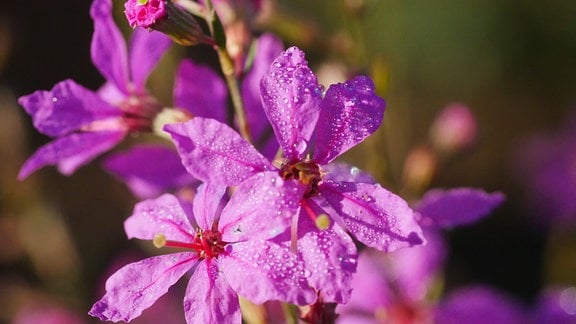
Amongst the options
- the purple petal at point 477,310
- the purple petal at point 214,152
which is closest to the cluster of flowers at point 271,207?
the purple petal at point 214,152

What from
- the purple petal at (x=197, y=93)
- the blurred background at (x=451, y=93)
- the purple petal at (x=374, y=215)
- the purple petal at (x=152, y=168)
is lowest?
the purple petal at (x=374, y=215)

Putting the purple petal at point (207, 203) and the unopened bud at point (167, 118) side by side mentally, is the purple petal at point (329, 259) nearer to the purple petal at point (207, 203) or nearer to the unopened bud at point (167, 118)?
the purple petal at point (207, 203)

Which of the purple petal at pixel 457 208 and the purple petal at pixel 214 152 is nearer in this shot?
the purple petal at pixel 214 152

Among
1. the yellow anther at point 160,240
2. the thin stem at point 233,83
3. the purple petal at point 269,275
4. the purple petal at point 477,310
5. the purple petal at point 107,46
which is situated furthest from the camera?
the purple petal at point 477,310

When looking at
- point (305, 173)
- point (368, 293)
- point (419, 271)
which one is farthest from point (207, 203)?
point (419, 271)

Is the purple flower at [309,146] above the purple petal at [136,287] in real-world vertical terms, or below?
above

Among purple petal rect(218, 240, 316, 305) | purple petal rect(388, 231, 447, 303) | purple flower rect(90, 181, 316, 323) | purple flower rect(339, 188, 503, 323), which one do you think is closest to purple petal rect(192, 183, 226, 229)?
purple flower rect(90, 181, 316, 323)

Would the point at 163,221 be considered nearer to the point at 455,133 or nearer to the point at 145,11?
the point at 145,11

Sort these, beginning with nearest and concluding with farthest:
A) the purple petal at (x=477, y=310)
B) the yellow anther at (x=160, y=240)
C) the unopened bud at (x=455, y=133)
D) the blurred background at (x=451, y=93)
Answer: the yellow anther at (x=160, y=240) < the purple petal at (x=477, y=310) < the unopened bud at (x=455, y=133) < the blurred background at (x=451, y=93)
